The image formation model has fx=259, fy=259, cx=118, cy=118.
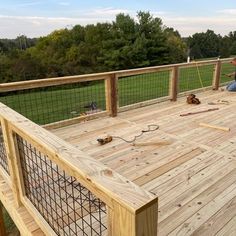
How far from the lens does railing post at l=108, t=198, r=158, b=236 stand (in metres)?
0.81

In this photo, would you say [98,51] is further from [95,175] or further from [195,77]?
[95,175]

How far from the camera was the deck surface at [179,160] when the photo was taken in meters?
2.12

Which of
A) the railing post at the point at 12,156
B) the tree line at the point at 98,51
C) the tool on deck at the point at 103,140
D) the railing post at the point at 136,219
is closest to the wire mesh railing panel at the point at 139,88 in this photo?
the tool on deck at the point at 103,140

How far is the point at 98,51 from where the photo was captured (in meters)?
30.8

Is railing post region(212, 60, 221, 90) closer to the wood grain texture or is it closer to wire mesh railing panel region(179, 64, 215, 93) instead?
wire mesh railing panel region(179, 64, 215, 93)

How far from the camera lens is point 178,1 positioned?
1490 cm

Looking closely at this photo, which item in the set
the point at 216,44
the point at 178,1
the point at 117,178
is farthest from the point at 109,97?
the point at 216,44

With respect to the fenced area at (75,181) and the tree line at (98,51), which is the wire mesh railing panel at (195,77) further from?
the tree line at (98,51)

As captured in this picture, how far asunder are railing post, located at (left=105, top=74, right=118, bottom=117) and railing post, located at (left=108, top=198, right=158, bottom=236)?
3733 millimetres

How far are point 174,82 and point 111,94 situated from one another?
1.85m

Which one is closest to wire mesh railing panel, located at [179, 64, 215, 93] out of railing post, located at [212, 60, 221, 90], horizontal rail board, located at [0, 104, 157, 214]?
railing post, located at [212, 60, 221, 90]

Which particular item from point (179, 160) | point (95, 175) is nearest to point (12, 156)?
point (95, 175)

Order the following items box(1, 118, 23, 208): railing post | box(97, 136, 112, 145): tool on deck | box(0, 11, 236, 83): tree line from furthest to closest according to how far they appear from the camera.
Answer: box(0, 11, 236, 83): tree line < box(97, 136, 112, 145): tool on deck < box(1, 118, 23, 208): railing post

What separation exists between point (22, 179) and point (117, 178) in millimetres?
1374
